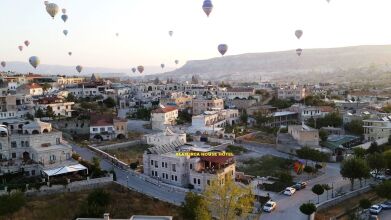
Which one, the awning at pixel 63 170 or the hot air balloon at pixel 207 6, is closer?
the awning at pixel 63 170

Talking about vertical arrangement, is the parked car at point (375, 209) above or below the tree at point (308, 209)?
below

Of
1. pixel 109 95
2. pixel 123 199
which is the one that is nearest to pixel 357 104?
pixel 109 95

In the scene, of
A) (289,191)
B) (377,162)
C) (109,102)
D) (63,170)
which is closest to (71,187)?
(63,170)

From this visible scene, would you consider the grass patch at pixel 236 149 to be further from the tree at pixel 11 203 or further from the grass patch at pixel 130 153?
the tree at pixel 11 203

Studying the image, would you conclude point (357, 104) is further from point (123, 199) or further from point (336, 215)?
point (123, 199)

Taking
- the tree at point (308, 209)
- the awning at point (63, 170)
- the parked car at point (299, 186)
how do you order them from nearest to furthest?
the tree at point (308, 209), the awning at point (63, 170), the parked car at point (299, 186)

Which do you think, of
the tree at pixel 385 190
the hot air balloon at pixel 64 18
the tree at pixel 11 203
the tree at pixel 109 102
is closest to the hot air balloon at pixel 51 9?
the hot air balloon at pixel 64 18
